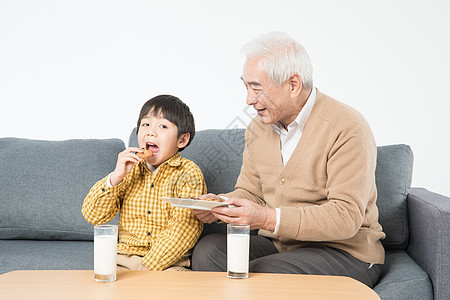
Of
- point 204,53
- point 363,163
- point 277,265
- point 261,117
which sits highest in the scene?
point 204,53

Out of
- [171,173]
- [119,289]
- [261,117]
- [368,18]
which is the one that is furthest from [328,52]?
[119,289]

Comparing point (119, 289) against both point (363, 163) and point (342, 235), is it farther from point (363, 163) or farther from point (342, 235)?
point (363, 163)

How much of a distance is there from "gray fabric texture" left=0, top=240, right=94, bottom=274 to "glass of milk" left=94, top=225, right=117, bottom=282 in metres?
0.73

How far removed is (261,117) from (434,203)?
2.46 ft

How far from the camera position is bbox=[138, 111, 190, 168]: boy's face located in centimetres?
182

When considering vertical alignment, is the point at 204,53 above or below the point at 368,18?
below

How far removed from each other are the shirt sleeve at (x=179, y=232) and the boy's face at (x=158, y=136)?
12 cm

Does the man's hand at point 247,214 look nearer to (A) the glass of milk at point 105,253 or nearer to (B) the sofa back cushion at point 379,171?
(A) the glass of milk at point 105,253

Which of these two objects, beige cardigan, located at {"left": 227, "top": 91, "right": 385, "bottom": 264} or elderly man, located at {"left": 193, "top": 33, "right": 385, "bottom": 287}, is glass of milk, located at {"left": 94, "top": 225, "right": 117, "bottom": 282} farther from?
beige cardigan, located at {"left": 227, "top": 91, "right": 385, "bottom": 264}

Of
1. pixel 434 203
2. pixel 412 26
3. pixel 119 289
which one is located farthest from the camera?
pixel 412 26

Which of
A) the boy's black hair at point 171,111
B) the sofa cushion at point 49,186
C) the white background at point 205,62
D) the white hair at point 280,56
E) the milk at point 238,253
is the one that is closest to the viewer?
the milk at point 238,253

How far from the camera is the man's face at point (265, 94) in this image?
1749 millimetres

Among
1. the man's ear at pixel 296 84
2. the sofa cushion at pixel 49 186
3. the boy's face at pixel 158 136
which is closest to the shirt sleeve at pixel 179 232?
the boy's face at pixel 158 136

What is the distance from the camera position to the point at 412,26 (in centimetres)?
288
